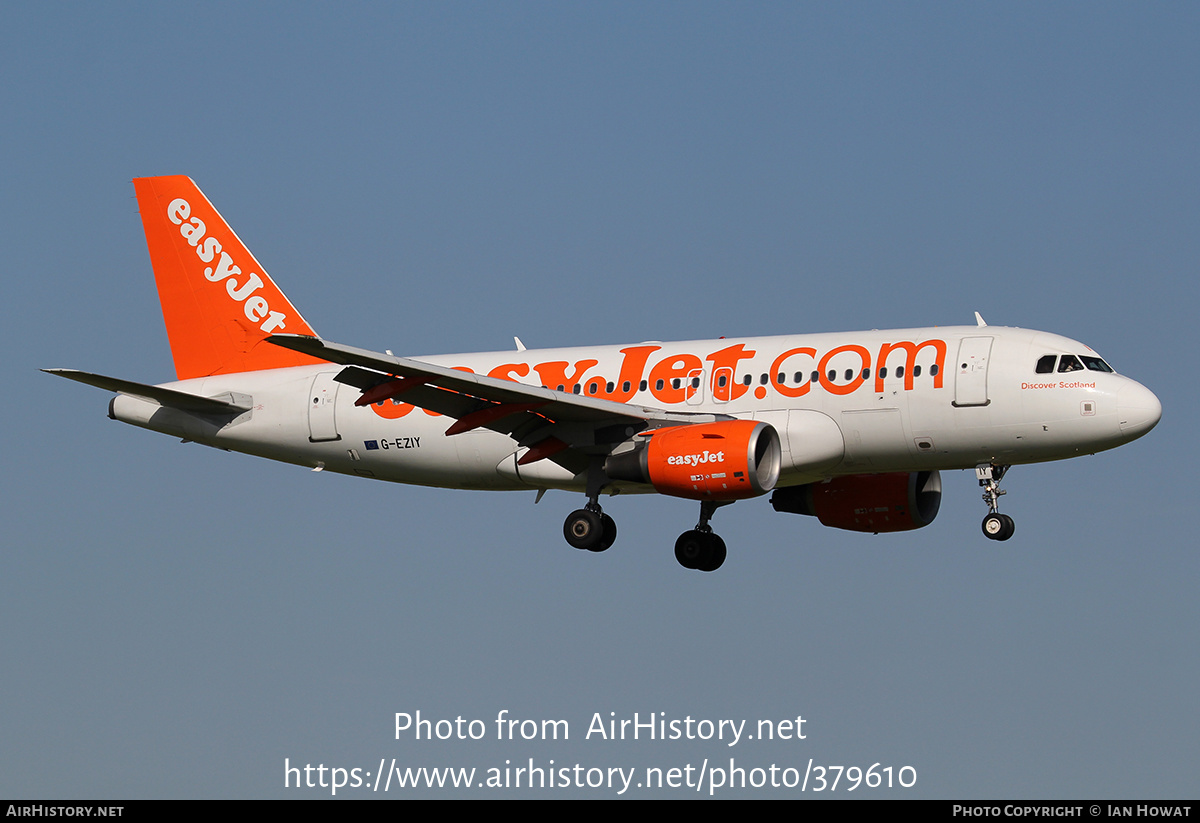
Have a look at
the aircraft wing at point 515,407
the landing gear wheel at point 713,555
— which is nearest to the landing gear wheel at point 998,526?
the aircraft wing at point 515,407

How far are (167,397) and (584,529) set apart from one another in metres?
10.7

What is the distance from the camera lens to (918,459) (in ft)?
112

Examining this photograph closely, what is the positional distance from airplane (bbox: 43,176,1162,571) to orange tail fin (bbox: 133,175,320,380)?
0.06 metres

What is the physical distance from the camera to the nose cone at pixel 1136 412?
32.9 m

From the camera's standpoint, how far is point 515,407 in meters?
34.5

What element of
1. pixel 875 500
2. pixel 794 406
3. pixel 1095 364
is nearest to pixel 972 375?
pixel 1095 364

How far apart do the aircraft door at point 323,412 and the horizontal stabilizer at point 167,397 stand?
5.96 ft

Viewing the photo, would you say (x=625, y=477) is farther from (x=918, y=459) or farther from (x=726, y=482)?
(x=918, y=459)

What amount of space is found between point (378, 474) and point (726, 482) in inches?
397

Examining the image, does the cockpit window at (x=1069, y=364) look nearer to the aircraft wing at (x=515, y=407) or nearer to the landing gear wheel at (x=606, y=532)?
the aircraft wing at (x=515, y=407)

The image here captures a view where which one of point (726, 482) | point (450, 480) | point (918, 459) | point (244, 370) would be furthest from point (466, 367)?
point (918, 459)

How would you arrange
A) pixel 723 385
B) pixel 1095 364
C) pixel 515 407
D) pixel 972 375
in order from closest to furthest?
pixel 972 375 → pixel 1095 364 → pixel 515 407 → pixel 723 385

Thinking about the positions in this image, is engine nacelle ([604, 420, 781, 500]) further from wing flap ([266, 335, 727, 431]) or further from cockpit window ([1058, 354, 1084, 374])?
cockpit window ([1058, 354, 1084, 374])

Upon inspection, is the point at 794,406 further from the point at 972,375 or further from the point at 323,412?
the point at 323,412
